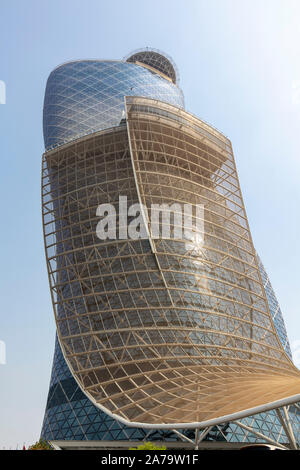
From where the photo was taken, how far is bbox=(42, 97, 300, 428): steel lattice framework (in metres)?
33.5

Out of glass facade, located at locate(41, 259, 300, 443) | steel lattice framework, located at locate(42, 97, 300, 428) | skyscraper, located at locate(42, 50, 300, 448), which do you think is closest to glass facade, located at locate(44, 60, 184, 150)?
skyscraper, located at locate(42, 50, 300, 448)

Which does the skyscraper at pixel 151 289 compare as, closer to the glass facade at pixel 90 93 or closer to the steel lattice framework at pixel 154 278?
the steel lattice framework at pixel 154 278

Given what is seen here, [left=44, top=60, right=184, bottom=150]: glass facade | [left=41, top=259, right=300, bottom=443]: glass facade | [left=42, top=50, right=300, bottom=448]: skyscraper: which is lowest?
[left=41, top=259, right=300, bottom=443]: glass facade

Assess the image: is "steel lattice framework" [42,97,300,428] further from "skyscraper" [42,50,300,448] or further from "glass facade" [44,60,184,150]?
"glass facade" [44,60,184,150]

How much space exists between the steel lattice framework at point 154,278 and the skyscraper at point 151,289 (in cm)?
14

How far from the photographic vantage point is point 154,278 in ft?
135

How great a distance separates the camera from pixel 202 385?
28.2m

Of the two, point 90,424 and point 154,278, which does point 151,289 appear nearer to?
point 154,278

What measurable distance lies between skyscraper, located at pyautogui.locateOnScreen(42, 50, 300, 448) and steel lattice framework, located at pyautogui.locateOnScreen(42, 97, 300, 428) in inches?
5.5

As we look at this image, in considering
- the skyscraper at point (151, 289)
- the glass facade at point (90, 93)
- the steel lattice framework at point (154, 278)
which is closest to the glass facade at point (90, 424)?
the skyscraper at point (151, 289)

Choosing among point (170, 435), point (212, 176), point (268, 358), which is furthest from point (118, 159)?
point (170, 435)

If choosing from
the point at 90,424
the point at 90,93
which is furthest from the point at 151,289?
the point at 90,93

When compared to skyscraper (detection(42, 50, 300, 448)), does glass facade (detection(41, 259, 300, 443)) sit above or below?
below

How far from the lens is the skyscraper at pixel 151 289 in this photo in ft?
106
